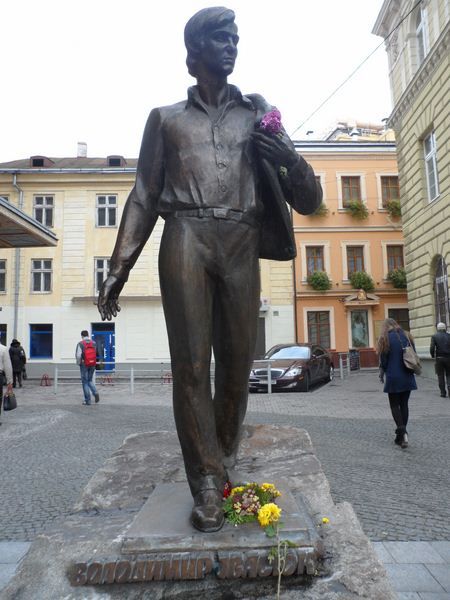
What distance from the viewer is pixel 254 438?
373cm

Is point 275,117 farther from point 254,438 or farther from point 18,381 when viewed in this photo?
point 18,381

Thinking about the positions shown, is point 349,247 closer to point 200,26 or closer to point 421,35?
point 421,35

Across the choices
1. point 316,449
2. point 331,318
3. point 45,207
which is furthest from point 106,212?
point 316,449

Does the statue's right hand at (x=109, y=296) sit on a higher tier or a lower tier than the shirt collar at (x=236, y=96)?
lower

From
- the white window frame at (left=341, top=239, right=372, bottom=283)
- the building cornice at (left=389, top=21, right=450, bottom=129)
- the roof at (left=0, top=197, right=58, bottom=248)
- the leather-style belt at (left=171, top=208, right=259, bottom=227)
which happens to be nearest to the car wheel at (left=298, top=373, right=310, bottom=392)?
the roof at (left=0, top=197, right=58, bottom=248)

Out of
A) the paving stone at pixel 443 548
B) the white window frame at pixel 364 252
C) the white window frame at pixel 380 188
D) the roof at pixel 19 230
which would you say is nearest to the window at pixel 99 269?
the roof at pixel 19 230

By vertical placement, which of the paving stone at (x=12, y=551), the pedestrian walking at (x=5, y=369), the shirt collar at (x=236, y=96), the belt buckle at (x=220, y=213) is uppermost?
the shirt collar at (x=236, y=96)

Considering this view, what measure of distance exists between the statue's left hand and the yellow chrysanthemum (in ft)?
4.91

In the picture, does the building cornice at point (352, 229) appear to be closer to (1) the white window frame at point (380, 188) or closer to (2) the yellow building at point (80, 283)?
(1) the white window frame at point (380, 188)

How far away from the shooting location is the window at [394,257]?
2914 cm

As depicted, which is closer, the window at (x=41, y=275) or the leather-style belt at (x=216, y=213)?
the leather-style belt at (x=216, y=213)

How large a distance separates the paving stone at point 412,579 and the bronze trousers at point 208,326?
4.36 feet

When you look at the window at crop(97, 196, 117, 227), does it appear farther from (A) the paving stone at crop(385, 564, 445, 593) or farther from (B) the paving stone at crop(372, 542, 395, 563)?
(A) the paving stone at crop(385, 564, 445, 593)

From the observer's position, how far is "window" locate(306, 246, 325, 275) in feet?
94.4
